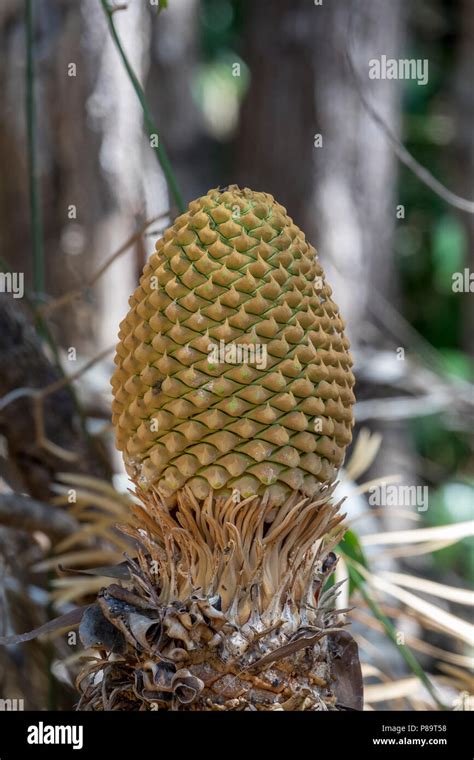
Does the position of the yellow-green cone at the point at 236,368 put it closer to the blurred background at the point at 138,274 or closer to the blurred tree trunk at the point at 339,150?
Result: the blurred background at the point at 138,274

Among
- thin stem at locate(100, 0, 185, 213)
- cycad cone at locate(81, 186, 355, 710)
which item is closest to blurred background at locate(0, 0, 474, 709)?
thin stem at locate(100, 0, 185, 213)

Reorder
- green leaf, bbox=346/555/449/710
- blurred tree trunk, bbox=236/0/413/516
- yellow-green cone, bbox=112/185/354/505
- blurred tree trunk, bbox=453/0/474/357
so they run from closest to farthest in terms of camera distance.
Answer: yellow-green cone, bbox=112/185/354/505 → green leaf, bbox=346/555/449/710 → blurred tree trunk, bbox=236/0/413/516 → blurred tree trunk, bbox=453/0/474/357

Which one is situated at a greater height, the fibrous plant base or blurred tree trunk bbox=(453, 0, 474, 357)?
blurred tree trunk bbox=(453, 0, 474, 357)

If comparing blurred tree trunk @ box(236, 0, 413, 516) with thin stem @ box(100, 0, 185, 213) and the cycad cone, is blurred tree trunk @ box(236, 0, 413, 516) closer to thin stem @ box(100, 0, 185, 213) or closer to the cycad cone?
thin stem @ box(100, 0, 185, 213)

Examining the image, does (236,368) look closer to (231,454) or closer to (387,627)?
(231,454)

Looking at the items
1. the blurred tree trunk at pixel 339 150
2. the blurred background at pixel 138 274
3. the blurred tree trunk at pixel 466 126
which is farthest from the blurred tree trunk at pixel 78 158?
the blurred tree trunk at pixel 466 126

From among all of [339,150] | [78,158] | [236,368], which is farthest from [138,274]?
[339,150]

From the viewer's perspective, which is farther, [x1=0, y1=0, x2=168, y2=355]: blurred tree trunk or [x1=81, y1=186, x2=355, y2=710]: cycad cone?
[x1=0, y1=0, x2=168, y2=355]: blurred tree trunk
